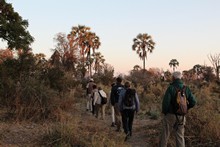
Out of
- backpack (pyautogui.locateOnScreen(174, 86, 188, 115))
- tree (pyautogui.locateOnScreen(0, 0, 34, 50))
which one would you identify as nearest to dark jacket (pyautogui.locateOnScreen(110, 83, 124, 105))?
backpack (pyautogui.locateOnScreen(174, 86, 188, 115))

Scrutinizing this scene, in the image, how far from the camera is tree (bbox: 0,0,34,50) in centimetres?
1586

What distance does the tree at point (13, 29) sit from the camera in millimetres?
15859

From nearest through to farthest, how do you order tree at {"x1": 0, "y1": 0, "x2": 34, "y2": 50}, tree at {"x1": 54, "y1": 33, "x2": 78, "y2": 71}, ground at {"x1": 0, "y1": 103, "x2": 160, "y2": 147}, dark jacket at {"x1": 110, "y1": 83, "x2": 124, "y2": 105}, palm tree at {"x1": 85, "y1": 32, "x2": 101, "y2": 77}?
ground at {"x1": 0, "y1": 103, "x2": 160, "y2": 147}
dark jacket at {"x1": 110, "y1": 83, "x2": 124, "y2": 105}
tree at {"x1": 0, "y1": 0, "x2": 34, "y2": 50}
tree at {"x1": 54, "y1": 33, "x2": 78, "y2": 71}
palm tree at {"x1": 85, "y1": 32, "x2": 101, "y2": 77}

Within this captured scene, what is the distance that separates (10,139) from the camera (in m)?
8.71

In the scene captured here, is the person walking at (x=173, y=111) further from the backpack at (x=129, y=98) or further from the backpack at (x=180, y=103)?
the backpack at (x=129, y=98)

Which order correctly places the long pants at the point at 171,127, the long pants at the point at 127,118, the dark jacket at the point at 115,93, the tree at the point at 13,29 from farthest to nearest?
1. the tree at the point at 13,29
2. the dark jacket at the point at 115,93
3. the long pants at the point at 127,118
4. the long pants at the point at 171,127

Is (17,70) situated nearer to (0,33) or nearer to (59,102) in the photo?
(0,33)

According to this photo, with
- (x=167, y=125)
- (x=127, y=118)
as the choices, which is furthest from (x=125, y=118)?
(x=167, y=125)

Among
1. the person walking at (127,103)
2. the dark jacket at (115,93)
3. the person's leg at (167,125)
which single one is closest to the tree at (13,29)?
the dark jacket at (115,93)

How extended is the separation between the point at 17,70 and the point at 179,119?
34.6ft

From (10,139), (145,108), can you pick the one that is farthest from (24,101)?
(145,108)

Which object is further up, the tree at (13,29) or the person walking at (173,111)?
the tree at (13,29)

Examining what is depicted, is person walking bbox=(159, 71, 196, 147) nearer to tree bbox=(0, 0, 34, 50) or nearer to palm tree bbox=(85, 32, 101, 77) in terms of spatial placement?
tree bbox=(0, 0, 34, 50)

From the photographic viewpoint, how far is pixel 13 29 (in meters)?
15.9
